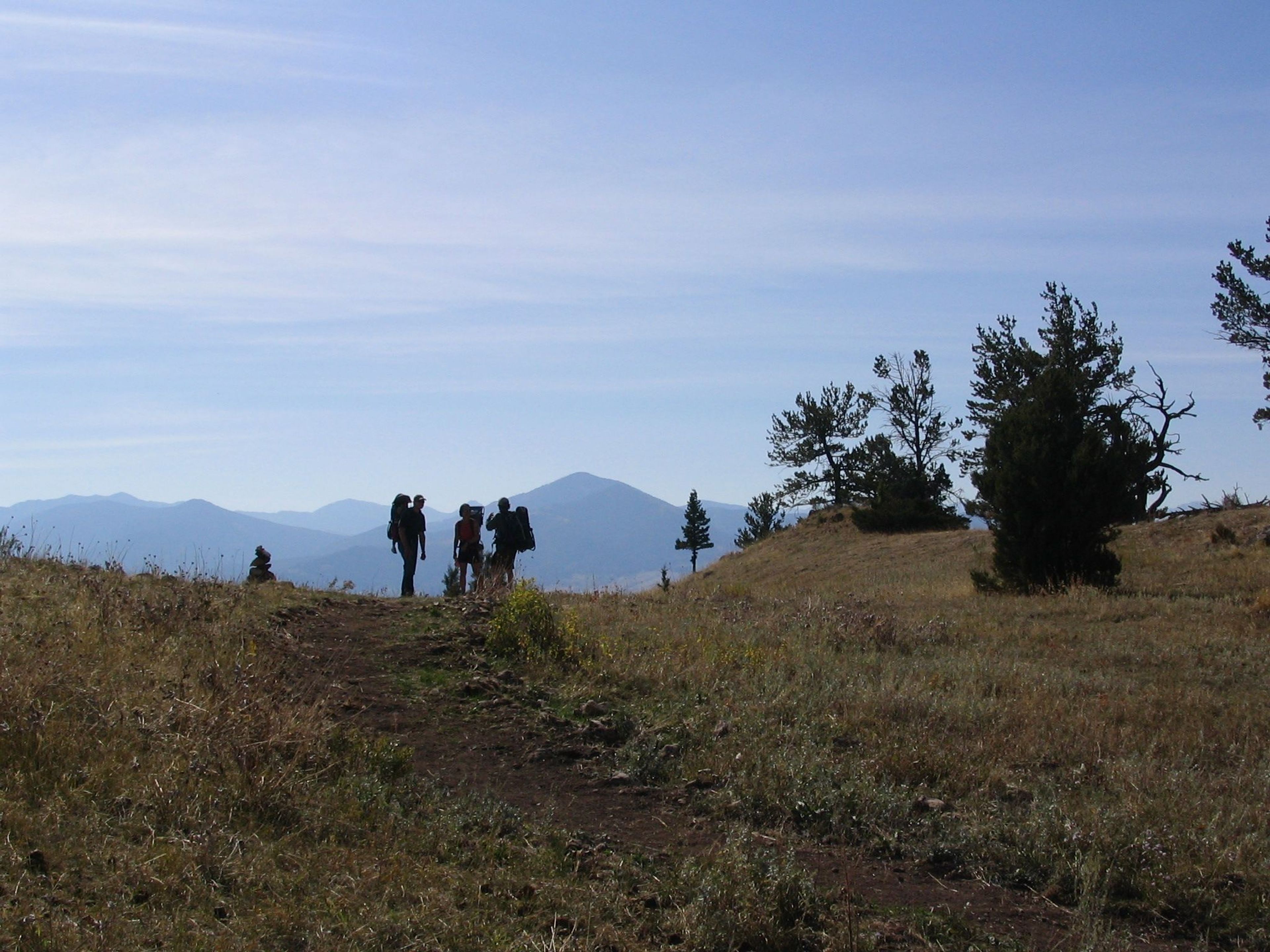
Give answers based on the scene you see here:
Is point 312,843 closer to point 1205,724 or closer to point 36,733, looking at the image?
point 36,733

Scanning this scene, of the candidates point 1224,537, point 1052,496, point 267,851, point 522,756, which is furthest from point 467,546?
point 1224,537

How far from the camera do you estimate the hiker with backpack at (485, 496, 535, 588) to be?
50.1 feet

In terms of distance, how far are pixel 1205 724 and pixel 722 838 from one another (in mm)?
4997

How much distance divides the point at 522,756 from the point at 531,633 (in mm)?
2683

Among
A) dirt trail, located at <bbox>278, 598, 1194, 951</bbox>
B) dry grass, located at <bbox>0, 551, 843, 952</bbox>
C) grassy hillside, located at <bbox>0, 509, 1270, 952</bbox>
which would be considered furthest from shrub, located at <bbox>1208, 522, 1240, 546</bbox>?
dry grass, located at <bbox>0, 551, 843, 952</bbox>

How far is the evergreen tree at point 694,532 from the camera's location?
2860 inches

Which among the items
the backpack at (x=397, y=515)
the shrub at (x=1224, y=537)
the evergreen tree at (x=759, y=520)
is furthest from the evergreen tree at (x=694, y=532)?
the backpack at (x=397, y=515)

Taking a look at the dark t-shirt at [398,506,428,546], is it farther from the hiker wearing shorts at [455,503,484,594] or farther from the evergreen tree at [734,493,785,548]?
the evergreen tree at [734,493,785,548]

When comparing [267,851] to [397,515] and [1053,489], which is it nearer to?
[397,515]

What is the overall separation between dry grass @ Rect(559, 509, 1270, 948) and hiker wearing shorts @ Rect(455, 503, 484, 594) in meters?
2.49

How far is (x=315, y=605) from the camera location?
1065 centimetres

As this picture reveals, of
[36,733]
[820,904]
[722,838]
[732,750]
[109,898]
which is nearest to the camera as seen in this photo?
[109,898]

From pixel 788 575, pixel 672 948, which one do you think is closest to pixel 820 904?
pixel 672 948

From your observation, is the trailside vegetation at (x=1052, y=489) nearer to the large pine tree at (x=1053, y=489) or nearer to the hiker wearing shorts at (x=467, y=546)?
the large pine tree at (x=1053, y=489)
